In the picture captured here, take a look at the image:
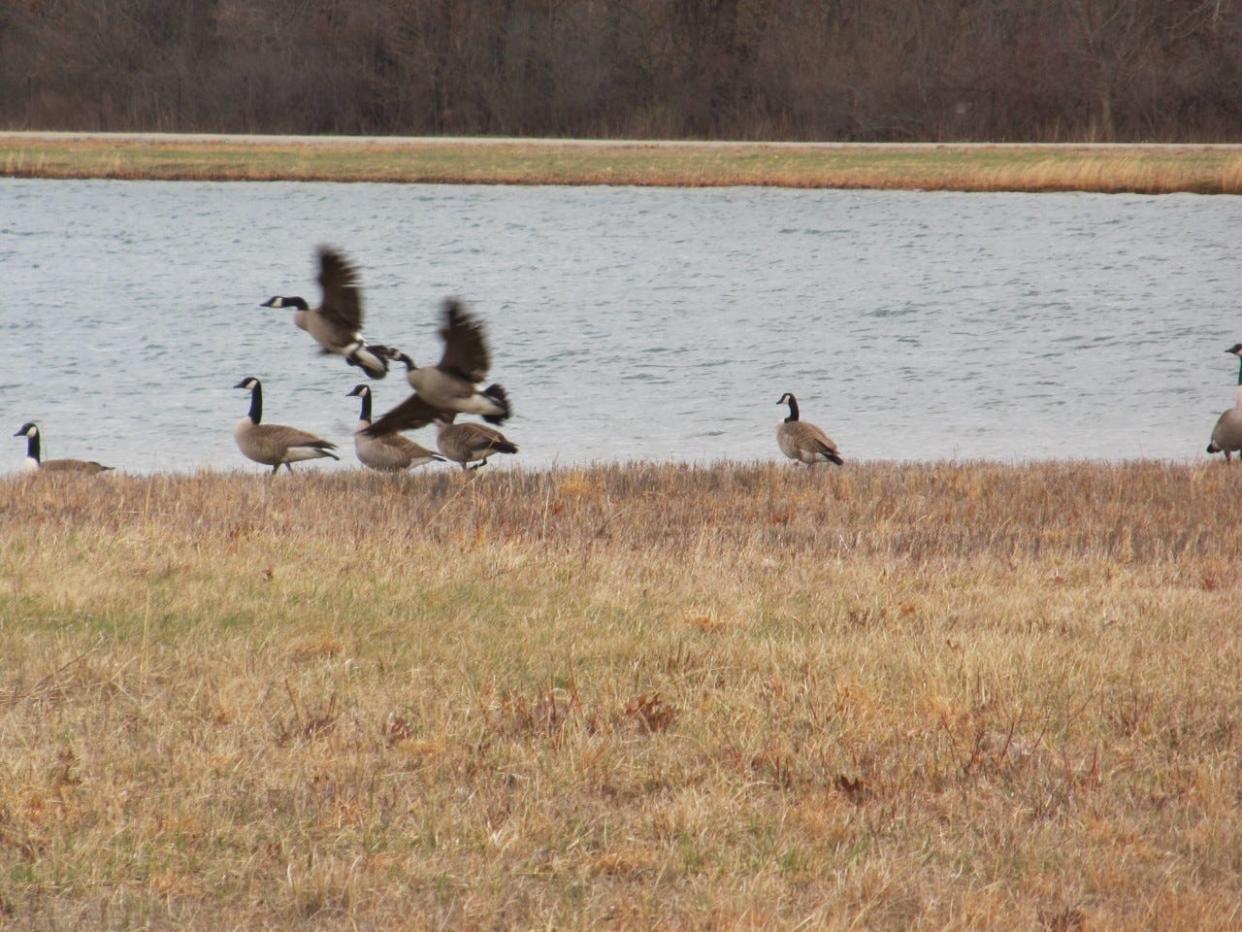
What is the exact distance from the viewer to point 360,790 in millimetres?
5500

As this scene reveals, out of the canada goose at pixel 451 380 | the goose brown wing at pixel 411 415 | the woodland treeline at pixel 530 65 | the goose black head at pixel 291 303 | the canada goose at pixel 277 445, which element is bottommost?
the canada goose at pixel 277 445

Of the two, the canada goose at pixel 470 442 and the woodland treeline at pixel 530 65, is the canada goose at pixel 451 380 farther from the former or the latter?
the woodland treeline at pixel 530 65

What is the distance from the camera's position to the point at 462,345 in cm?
1215

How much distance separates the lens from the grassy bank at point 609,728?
4.79 m

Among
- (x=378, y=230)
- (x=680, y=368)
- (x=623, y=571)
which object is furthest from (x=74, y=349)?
(x=623, y=571)

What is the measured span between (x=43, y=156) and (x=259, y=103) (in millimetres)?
16814

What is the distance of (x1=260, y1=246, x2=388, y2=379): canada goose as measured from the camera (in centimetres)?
1262

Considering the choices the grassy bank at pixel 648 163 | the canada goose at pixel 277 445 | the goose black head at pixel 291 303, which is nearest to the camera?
the goose black head at pixel 291 303

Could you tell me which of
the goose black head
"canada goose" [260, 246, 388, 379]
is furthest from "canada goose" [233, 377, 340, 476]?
"canada goose" [260, 246, 388, 379]

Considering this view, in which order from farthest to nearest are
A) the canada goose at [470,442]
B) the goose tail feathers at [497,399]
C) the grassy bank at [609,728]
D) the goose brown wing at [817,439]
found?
the goose brown wing at [817,439] < the canada goose at [470,442] < the goose tail feathers at [497,399] < the grassy bank at [609,728]

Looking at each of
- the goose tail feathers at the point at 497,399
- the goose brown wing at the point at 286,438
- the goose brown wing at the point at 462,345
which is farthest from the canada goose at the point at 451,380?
the goose brown wing at the point at 286,438

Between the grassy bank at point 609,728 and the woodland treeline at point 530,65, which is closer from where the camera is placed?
the grassy bank at point 609,728

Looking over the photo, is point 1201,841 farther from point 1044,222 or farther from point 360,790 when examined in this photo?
point 1044,222

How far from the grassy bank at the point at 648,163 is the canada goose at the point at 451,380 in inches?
1440
